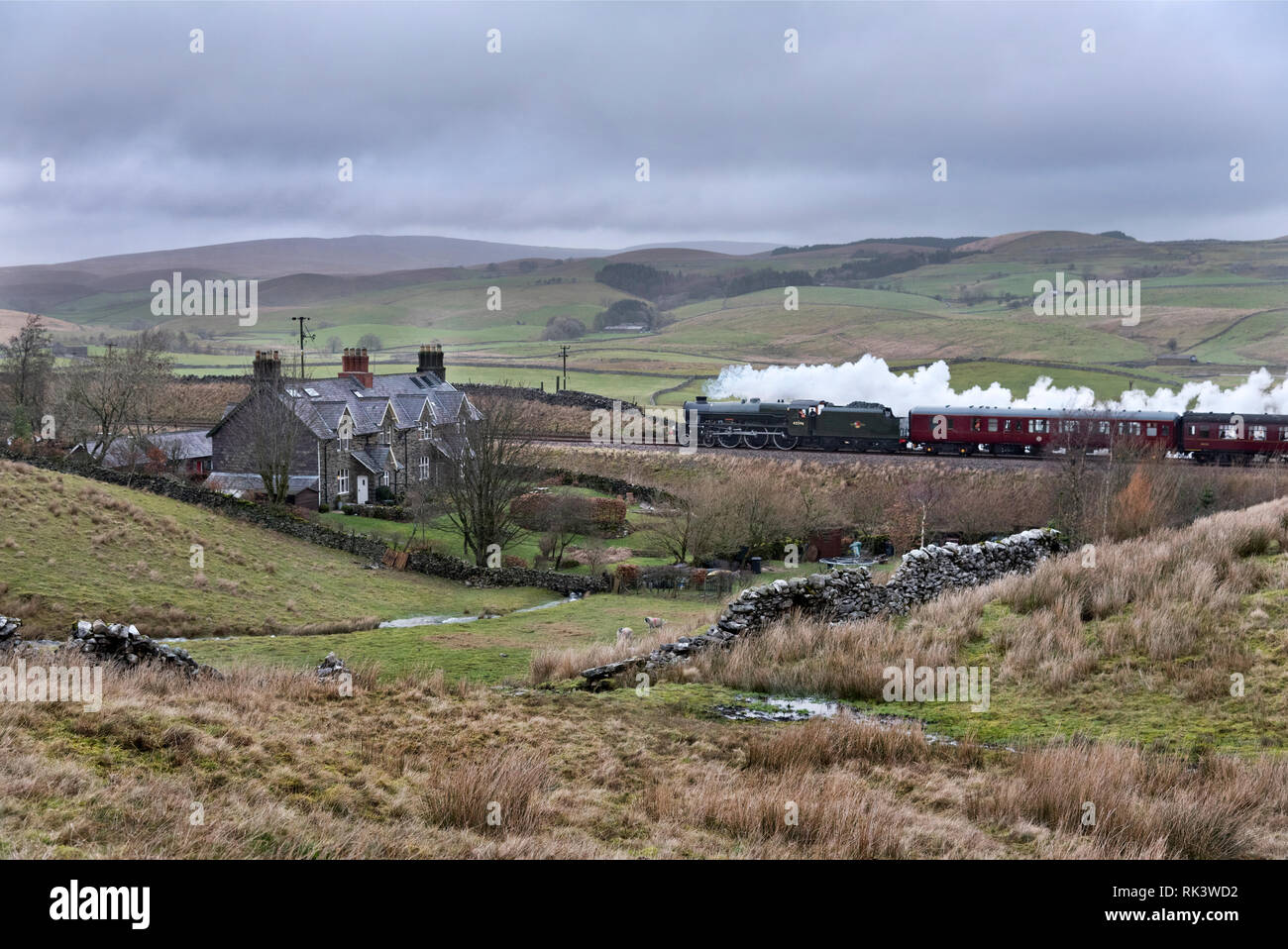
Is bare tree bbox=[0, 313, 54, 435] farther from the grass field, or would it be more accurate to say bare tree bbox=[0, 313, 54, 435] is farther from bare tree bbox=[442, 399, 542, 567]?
bare tree bbox=[442, 399, 542, 567]

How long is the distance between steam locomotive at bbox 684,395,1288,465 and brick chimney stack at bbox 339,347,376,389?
2427 centimetres

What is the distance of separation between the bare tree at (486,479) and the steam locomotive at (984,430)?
77.6 feet

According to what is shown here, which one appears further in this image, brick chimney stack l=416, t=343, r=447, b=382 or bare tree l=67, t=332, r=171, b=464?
brick chimney stack l=416, t=343, r=447, b=382

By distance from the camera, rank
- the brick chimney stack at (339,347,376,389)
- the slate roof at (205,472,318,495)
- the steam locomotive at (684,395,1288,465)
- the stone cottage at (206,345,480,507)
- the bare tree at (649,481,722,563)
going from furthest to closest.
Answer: the brick chimney stack at (339,347,376,389) → the slate roof at (205,472,318,495) → the steam locomotive at (684,395,1288,465) → the stone cottage at (206,345,480,507) → the bare tree at (649,481,722,563)

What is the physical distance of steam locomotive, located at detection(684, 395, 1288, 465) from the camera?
53.9m

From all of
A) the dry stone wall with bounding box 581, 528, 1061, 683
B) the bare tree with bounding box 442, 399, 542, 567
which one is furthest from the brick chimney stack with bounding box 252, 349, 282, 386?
the dry stone wall with bounding box 581, 528, 1061, 683

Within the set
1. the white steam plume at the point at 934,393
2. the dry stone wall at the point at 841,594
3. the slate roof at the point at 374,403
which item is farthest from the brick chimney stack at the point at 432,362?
the dry stone wall at the point at 841,594

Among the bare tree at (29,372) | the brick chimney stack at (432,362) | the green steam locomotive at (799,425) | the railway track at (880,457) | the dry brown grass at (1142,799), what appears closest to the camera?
the dry brown grass at (1142,799)

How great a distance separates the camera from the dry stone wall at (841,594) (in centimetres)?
1811

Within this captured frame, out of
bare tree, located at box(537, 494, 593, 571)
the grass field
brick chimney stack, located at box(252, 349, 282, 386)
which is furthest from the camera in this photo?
brick chimney stack, located at box(252, 349, 282, 386)

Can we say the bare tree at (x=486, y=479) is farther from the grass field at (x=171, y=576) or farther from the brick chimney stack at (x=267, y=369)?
the brick chimney stack at (x=267, y=369)

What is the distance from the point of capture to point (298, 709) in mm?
13172

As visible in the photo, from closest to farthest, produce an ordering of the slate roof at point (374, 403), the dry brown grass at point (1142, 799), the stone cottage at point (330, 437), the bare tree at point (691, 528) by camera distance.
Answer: the dry brown grass at point (1142, 799) → the bare tree at point (691, 528) → the stone cottage at point (330, 437) → the slate roof at point (374, 403)
